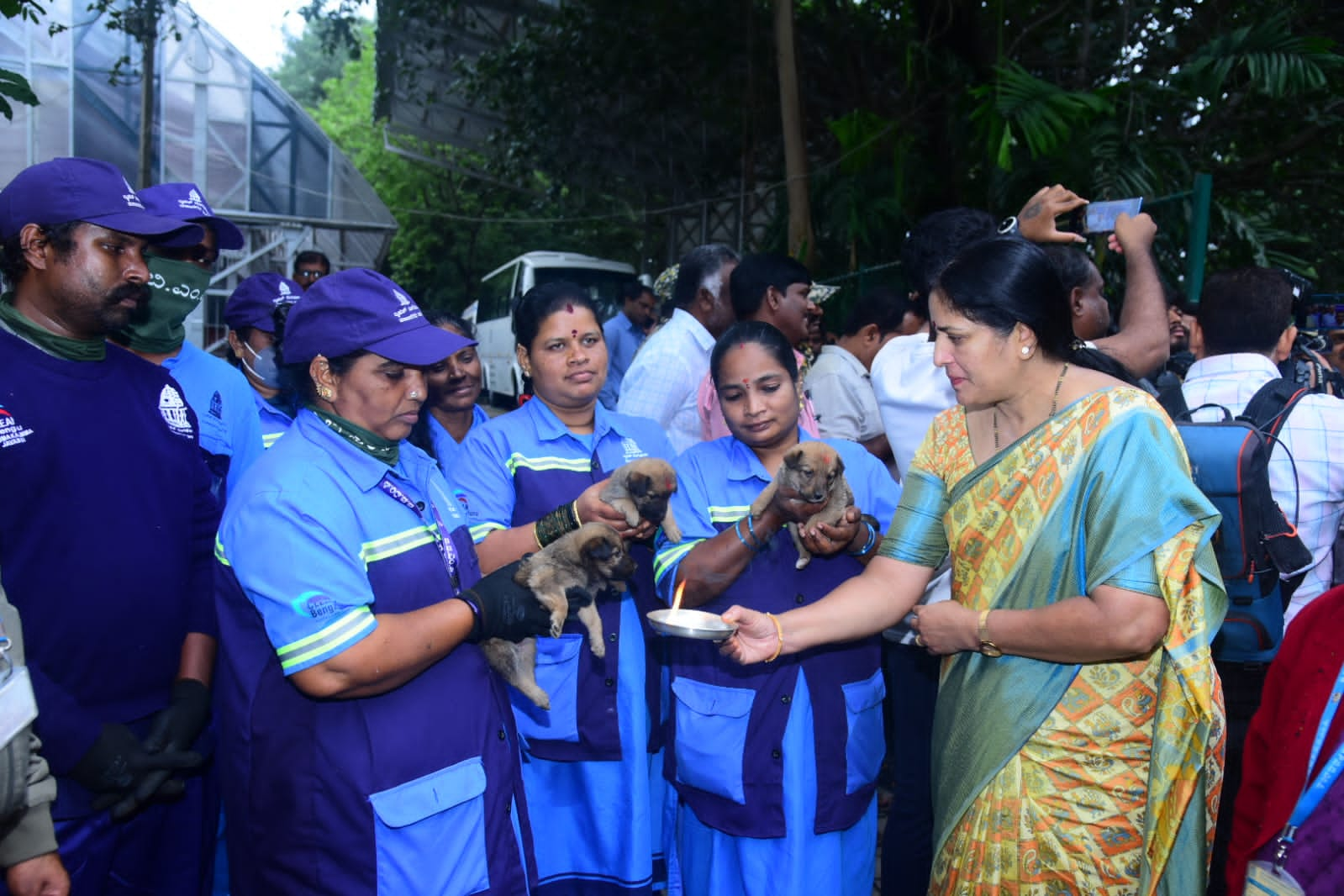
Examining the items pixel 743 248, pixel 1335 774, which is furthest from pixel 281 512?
pixel 743 248

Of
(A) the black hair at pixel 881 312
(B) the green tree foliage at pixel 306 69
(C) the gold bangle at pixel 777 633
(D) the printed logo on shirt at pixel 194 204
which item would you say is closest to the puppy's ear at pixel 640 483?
(C) the gold bangle at pixel 777 633

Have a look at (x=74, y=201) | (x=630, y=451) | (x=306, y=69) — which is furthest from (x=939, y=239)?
(x=306, y=69)

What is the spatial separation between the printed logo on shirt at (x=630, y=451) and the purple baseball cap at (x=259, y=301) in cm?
200

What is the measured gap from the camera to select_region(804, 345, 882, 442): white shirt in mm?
4617

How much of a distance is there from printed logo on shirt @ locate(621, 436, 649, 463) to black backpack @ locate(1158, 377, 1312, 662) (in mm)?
1746

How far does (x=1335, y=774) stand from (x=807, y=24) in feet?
39.6

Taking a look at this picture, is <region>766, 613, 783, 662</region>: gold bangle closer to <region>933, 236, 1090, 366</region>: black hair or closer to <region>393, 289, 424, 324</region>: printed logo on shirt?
<region>933, 236, 1090, 366</region>: black hair

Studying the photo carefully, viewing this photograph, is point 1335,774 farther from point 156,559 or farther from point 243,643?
point 156,559

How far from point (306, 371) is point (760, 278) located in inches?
94.8

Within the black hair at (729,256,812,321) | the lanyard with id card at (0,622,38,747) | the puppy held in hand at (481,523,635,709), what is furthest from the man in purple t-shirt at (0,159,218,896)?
the black hair at (729,256,812,321)

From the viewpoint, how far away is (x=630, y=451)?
355 cm

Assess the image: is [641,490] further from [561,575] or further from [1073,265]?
[1073,265]

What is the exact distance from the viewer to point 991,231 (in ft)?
11.4

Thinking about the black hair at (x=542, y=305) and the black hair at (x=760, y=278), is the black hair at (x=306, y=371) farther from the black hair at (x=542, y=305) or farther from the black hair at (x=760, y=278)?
the black hair at (x=760, y=278)
